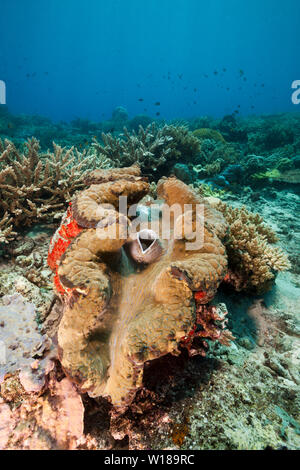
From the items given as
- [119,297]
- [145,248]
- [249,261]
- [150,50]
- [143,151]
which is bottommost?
[119,297]

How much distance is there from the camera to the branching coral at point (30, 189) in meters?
2.77

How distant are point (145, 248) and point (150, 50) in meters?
174

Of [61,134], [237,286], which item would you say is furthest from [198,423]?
[61,134]

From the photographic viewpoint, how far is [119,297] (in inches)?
64.4

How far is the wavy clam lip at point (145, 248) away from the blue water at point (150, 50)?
114984 millimetres

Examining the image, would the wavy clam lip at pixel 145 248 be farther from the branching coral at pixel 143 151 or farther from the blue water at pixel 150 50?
the blue water at pixel 150 50

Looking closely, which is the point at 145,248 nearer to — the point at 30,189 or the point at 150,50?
the point at 30,189

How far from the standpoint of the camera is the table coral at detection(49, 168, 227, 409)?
123 centimetres

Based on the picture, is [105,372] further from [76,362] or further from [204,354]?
[204,354]

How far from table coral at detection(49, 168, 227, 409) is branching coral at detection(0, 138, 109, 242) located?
1189 millimetres

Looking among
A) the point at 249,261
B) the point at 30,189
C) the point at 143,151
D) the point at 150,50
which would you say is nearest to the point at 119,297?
the point at 249,261

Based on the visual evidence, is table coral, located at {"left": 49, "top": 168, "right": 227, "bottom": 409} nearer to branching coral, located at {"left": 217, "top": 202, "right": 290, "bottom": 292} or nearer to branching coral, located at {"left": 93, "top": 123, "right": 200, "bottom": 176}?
branching coral, located at {"left": 217, "top": 202, "right": 290, "bottom": 292}

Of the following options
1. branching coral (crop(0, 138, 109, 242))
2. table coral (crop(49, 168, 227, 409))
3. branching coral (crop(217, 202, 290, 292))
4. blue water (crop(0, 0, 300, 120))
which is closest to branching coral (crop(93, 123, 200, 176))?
branching coral (crop(0, 138, 109, 242))

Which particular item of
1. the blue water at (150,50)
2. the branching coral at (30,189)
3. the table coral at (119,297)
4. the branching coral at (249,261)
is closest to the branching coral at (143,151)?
the branching coral at (30,189)
